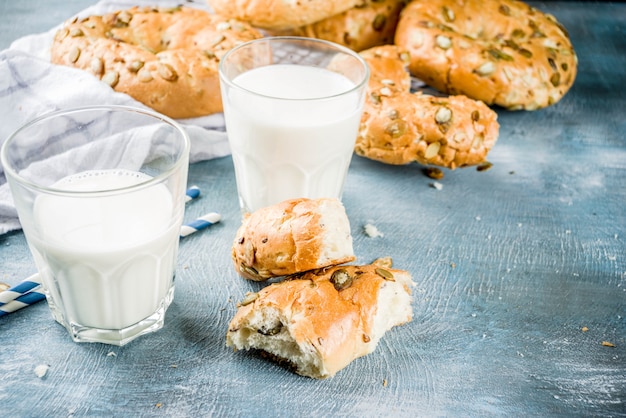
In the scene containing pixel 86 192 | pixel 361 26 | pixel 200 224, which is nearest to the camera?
pixel 86 192

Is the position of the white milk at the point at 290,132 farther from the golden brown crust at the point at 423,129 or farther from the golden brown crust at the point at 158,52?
the golden brown crust at the point at 158,52

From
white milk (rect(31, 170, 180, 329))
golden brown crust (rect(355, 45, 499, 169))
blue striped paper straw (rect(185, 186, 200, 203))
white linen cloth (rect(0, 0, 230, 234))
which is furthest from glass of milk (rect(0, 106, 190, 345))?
golden brown crust (rect(355, 45, 499, 169))

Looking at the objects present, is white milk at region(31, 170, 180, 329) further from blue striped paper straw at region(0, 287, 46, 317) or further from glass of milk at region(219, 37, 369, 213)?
glass of milk at region(219, 37, 369, 213)

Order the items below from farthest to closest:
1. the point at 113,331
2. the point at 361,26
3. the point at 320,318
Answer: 1. the point at 361,26
2. the point at 113,331
3. the point at 320,318

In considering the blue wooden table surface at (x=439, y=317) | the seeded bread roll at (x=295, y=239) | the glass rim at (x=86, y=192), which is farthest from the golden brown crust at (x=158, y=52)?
the seeded bread roll at (x=295, y=239)

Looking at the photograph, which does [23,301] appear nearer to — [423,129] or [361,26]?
[423,129]

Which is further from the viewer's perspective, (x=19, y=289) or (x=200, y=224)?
(x=200, y=224)

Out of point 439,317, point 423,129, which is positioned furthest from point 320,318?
point 423,129
